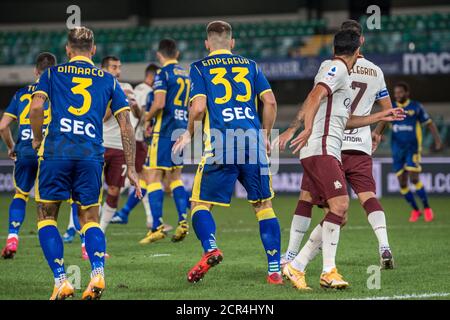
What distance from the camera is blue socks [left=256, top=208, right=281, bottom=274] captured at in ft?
26.7

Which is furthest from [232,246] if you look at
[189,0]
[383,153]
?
[189,0]

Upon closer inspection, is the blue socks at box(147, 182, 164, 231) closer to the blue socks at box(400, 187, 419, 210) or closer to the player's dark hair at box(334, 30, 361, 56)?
the player's dark hair at box(334, 30, 361, 56)

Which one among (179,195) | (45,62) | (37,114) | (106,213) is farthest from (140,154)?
(37,114)

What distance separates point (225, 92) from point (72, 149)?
65.1 inches

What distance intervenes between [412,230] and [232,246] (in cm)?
358

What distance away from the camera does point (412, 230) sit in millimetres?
13555

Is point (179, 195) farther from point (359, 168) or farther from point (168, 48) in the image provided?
point (359, 168)

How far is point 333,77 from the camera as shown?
7520 millimetres

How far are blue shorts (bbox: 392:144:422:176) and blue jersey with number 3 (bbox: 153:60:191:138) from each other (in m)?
5.26

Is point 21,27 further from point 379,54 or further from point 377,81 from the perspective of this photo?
point 377,81

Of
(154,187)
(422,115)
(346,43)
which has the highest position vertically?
(422,115)

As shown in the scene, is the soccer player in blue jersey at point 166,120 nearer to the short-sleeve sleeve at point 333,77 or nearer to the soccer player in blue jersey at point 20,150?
the soccer player in blue jersey at point 20,150

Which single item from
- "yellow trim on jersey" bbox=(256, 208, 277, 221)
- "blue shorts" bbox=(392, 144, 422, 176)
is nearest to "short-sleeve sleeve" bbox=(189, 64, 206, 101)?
"yellow trim on jersey" bbox=(256, 208, 277, 221)

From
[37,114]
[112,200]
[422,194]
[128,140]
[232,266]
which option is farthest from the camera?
[422,194]
